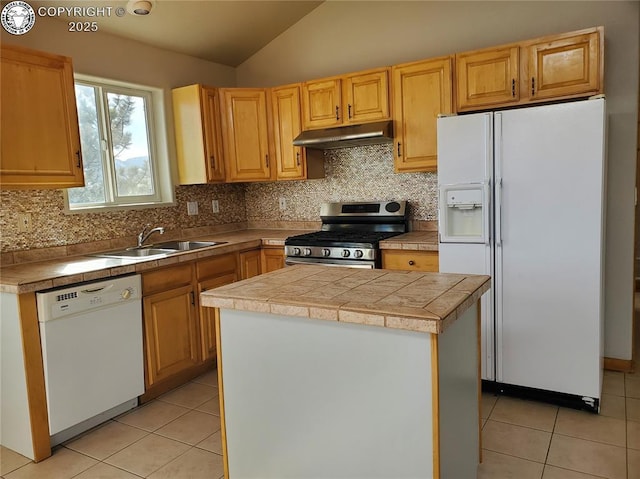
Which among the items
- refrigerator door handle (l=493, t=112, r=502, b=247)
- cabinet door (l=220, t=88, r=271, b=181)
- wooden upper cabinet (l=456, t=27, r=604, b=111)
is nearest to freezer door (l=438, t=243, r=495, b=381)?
refrigerator door handle (l=493, t=112, r=502, b=247)

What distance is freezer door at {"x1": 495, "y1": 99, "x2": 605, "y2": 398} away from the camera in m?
2.53

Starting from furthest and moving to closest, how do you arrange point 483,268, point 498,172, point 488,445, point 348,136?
point 348,136
point 483,268
point 498,172
point 488,445

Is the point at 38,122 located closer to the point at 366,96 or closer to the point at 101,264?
the point at 101,264

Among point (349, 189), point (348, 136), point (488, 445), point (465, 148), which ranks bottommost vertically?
point (488, 445)

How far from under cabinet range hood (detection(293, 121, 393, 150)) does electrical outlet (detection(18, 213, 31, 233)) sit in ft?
6.21

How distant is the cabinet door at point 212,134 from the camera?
3803 mm

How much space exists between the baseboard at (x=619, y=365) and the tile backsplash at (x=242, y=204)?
1.52 m

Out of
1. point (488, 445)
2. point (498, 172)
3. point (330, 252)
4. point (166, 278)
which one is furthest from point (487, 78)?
point (166, 278)

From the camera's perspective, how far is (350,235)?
11.9 feet

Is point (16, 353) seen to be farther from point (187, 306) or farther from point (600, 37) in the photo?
point (600, 37)

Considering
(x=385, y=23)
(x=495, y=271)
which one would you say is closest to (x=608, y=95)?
(x=495, y=271)

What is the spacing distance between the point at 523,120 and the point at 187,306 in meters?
2.37

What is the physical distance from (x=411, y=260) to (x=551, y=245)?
0.88 meters

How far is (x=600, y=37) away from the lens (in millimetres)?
2709
